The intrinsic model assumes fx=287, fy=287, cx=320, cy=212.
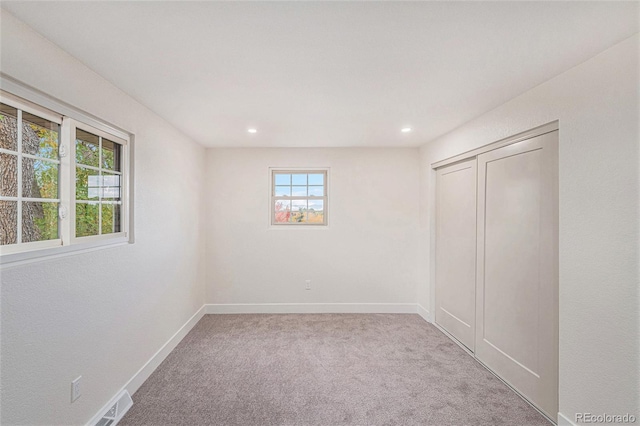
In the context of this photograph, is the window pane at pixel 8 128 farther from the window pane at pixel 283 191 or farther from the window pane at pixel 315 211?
the window pane at pixel 315 211

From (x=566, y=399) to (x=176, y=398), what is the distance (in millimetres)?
2729

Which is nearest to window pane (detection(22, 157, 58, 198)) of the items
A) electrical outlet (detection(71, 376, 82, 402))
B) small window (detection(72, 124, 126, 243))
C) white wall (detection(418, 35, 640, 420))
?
small window (detection(72, 124, 126, 243))

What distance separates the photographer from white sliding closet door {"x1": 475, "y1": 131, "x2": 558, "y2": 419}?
2051mm

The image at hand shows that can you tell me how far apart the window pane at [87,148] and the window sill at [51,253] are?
0.55 meters

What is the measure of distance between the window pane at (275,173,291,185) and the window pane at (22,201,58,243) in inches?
109

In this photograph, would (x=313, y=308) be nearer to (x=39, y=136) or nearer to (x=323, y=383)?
(x=323, y=383)

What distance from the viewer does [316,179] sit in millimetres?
4293

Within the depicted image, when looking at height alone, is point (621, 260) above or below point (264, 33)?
below

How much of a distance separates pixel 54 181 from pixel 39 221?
0.25m

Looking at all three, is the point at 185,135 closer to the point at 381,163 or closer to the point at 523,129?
the point at 381,163

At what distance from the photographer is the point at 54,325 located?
158 cm

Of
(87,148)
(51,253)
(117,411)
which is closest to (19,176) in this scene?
(51,253)

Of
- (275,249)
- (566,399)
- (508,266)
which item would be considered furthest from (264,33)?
(275,249)

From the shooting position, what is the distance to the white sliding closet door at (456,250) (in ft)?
9.81
